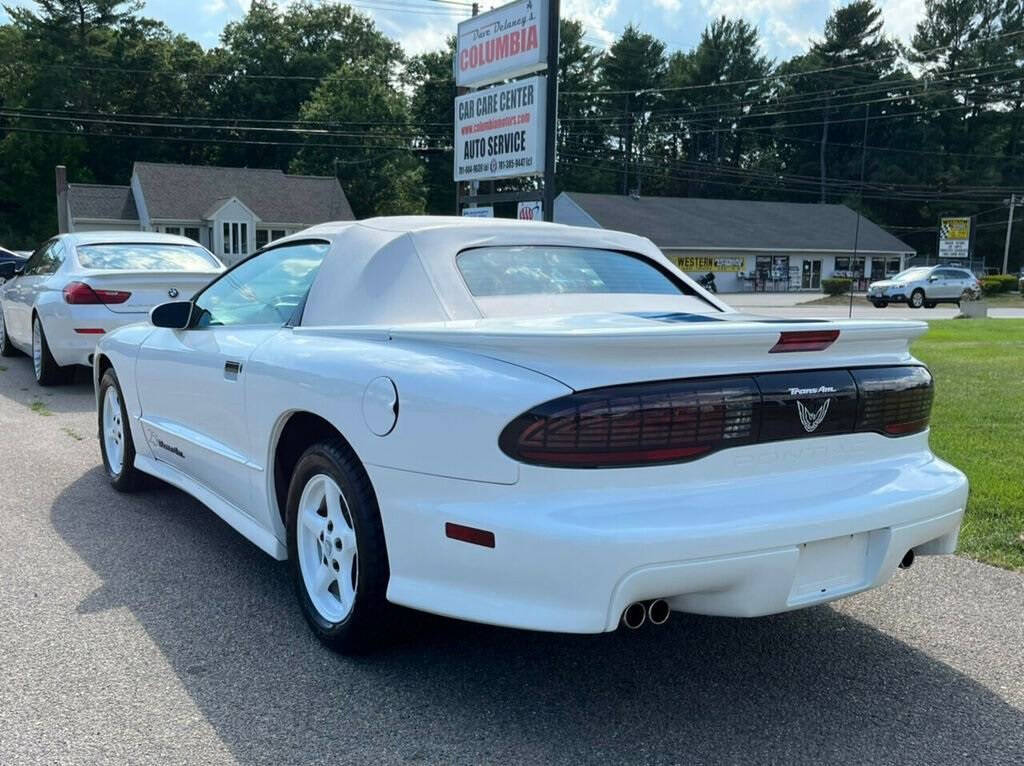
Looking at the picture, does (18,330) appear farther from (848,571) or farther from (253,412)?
(848,571)

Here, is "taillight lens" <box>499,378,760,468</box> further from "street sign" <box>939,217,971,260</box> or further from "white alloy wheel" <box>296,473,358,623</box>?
"street sign" <box>939,217,971,260</box>

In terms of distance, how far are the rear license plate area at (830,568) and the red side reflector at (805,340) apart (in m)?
0.60

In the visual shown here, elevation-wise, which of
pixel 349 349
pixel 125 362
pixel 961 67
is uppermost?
pixel 961 67

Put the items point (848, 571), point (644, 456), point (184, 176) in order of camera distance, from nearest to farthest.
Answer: point (644, 456)
point (848, 571)
point (184, 176)

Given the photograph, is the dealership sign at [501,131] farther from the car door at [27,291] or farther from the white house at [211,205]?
the white house at [211,205]

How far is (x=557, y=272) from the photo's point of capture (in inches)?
159

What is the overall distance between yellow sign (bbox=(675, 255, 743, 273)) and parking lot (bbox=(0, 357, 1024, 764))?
50.6 m

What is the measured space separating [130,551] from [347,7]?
77.8 m

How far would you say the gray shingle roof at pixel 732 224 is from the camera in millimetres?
54094

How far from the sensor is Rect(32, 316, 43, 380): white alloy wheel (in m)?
9.49

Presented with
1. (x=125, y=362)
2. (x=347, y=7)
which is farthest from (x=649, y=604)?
(x=347, y=7)

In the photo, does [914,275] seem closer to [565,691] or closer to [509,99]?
[509,99]

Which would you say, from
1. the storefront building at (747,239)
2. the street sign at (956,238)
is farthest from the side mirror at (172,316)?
the storefront building at (747,239)

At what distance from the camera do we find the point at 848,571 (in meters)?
2.92
